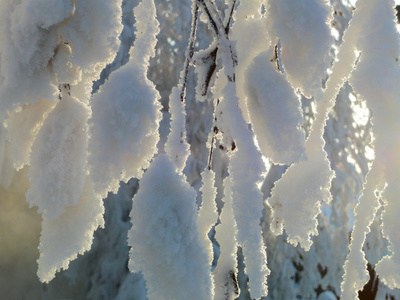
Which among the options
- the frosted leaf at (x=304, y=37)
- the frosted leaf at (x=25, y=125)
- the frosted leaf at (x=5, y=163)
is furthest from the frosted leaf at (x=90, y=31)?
the frosted leaf at (x=5, y=163)

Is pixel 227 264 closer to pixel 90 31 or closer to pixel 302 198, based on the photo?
pixel 302 198

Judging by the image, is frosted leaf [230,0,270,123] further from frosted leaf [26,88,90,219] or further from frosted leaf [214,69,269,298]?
frosted leaf [26,88,90,219]

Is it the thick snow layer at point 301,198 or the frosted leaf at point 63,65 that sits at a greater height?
the frosted leaf at point 63,65

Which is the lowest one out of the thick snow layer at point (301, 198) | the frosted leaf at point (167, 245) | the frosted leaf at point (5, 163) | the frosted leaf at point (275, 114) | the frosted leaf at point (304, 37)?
the frosted leaf at point (167, 245)

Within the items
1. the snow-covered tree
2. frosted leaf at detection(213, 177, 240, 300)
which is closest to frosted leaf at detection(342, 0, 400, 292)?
the snow-covered tree

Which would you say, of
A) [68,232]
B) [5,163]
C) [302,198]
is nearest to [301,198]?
[302,198]

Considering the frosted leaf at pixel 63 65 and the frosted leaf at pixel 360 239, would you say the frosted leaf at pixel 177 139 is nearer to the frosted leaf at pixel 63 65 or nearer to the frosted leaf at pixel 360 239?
the frosted leaf at pixel 63 65

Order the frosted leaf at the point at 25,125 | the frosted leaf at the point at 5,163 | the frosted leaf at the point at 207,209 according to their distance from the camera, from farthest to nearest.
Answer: the frosted leaf at the point at 5,163
the frosted leaf at the point at 207,209
the frosted leaf at the point at 25,125

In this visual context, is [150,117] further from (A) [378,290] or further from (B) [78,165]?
(A) [378,290]

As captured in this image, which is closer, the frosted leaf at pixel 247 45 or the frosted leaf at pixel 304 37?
the frosted leaf at pixel 304 37
